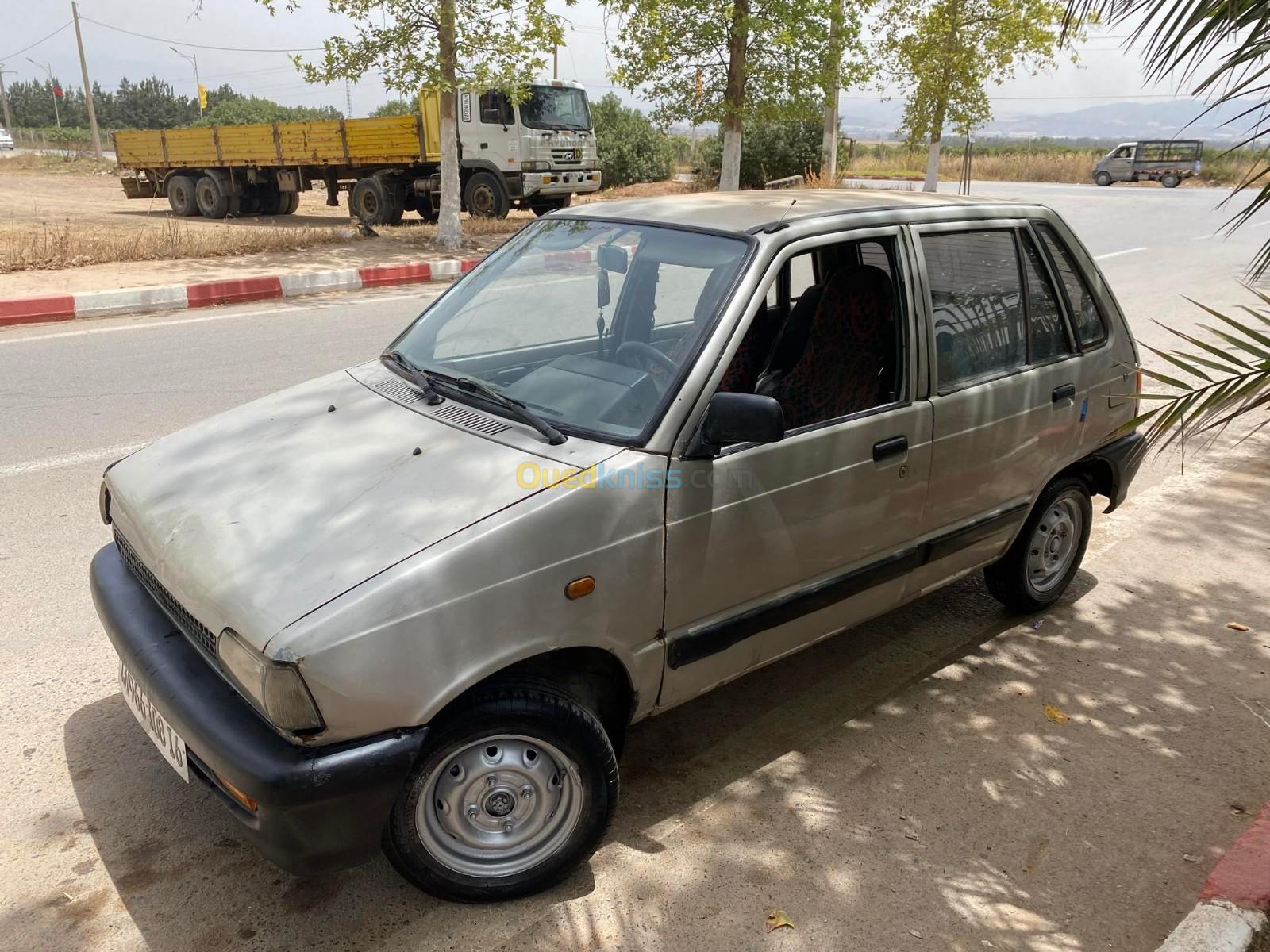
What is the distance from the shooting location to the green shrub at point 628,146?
30484 mm

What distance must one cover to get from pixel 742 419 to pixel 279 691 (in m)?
1.27

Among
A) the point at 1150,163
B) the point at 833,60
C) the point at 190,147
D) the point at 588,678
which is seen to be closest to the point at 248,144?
the point at 190,147

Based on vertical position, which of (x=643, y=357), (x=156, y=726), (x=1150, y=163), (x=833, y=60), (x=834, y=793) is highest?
(x=833, y=60)

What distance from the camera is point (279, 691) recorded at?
2035 mm

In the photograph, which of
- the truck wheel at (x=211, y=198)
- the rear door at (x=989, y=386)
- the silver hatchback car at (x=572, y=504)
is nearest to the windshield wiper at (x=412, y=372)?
the silver hatchback car at (x=572, y=504)

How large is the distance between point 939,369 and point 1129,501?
3.00m

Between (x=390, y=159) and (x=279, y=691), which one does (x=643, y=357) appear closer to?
(x=279, y=691)

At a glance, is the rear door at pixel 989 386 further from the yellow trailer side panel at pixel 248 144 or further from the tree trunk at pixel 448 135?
the yellow trailer side panel at pixel 248 144

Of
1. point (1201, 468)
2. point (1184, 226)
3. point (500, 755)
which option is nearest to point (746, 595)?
point (500, 755)

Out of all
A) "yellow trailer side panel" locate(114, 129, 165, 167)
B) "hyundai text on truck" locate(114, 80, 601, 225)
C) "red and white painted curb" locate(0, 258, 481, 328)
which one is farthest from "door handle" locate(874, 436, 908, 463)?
"yellow trailer side panel" locate(114, 129, 165, 167)

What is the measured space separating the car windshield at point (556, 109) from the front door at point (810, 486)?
16.0 meters

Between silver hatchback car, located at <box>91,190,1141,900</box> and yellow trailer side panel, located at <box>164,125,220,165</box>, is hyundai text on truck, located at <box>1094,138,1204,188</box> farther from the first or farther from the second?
silver hatchback car, located at <box>91,190,1141,900</box>

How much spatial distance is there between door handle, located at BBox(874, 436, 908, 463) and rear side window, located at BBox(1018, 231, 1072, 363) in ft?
2.91

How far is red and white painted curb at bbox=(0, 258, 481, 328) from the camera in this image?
31.9 ft
